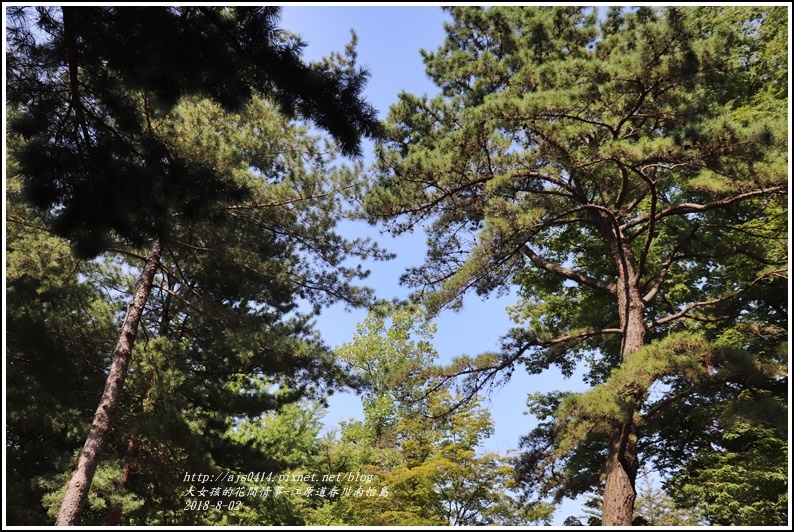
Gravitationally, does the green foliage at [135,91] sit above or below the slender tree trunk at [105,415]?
above

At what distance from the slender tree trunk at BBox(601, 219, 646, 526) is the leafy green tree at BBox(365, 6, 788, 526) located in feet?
0.08

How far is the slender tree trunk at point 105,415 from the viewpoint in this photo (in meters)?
7.28

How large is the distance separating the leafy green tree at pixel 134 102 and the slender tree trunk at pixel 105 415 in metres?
2.83

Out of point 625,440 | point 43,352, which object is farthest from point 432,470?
point 43,352

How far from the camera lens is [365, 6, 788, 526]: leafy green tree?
6379mm

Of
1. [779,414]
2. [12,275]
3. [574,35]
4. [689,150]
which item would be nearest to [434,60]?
[574,35]

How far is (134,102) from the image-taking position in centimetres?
456

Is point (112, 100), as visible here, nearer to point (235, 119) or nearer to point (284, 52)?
point (284, 52)

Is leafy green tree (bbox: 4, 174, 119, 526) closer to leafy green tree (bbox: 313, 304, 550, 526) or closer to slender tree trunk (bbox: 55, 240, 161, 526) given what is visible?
slender tree trunk (bbox: 55, 240, 161, 526)

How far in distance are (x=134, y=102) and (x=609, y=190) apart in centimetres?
745

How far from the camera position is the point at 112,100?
14.4 feet
